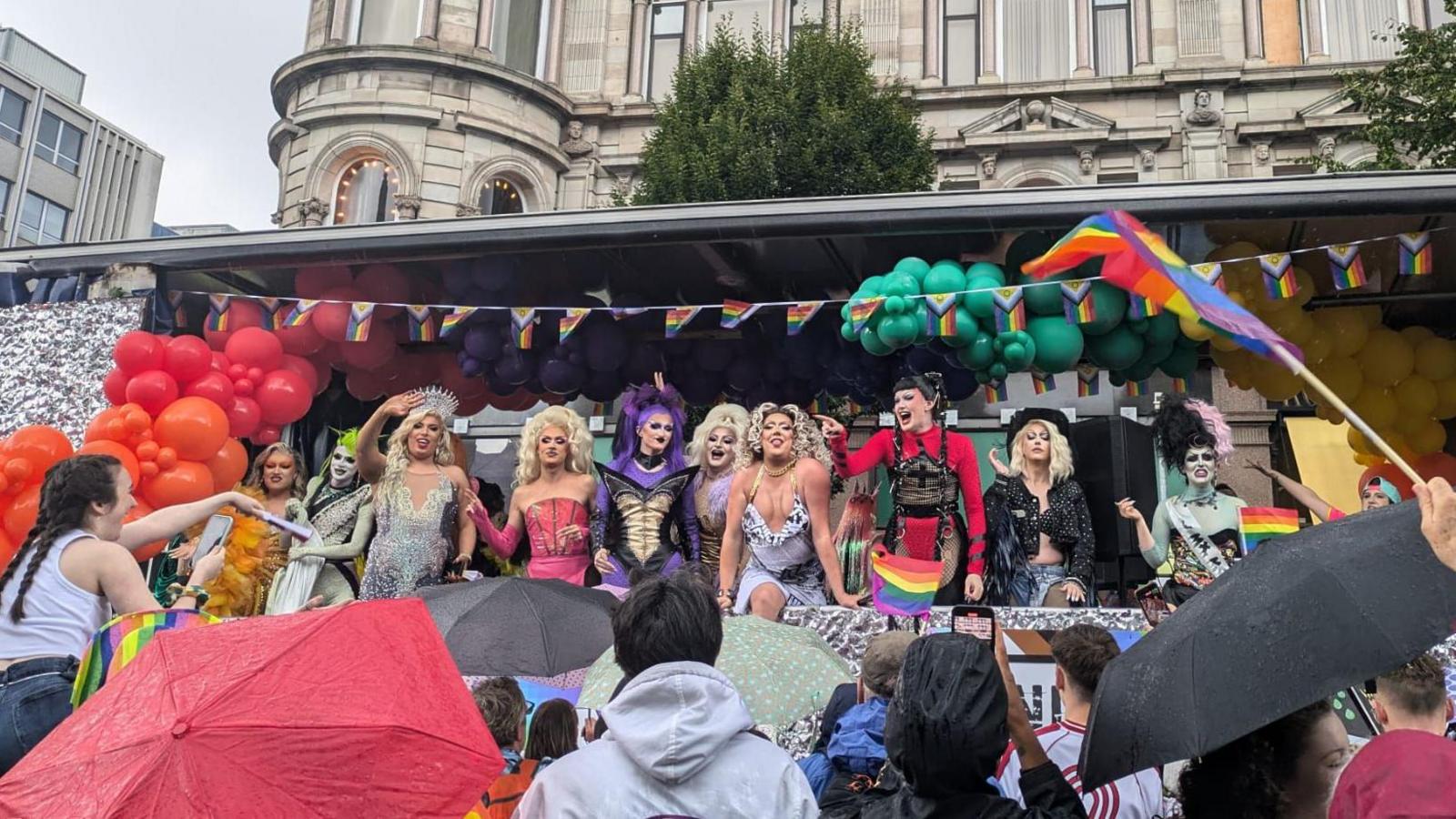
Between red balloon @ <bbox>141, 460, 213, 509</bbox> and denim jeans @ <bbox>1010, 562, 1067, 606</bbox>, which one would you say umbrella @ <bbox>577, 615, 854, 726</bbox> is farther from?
red balloon @ <bbox>141, 460, 213, 509</bbox>

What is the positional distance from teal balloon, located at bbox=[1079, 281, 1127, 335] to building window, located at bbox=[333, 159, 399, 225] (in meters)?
15.9

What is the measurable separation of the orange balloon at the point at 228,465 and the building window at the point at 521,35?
14783mm

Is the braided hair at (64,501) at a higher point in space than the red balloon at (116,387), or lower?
lower

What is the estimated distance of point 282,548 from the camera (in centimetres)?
802

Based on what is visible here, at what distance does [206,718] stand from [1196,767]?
6.49ft

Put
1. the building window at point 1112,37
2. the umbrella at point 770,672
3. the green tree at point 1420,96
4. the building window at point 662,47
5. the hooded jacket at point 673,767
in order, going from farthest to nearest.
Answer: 1. the building window at point 662,47
2. the building window at point 1112,37
3. the green tree at point 1420,96
4. the umbrella at point 770,672
5. the hooded jacket at point 673,767

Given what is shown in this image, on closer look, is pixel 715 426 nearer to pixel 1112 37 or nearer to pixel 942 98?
pixel 942 98

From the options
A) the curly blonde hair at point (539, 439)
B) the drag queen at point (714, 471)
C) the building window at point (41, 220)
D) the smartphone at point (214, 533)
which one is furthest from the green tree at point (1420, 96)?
the building window at point (41, 220)

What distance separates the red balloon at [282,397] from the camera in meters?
8.35

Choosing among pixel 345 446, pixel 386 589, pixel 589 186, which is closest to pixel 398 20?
pixel 589 186

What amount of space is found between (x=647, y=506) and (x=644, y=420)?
1.94ft

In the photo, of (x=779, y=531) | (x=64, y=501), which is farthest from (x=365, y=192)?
(x=64, y=501)

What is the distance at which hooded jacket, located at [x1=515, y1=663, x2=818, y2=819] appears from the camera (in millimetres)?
2406

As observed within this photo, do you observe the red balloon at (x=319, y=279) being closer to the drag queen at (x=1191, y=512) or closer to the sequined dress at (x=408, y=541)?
the sequined dress at (x=408, y=541)
